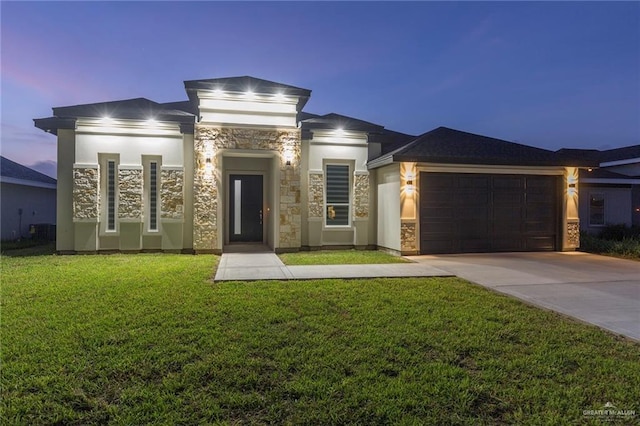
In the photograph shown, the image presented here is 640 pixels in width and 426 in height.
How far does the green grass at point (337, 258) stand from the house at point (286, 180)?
55cm

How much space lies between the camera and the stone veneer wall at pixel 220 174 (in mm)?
10102

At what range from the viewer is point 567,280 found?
669 centimetres

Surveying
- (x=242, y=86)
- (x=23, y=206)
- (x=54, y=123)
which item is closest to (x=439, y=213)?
(x=242, y=86)

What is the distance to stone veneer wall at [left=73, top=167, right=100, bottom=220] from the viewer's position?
9.73m

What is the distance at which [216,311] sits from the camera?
459 cm

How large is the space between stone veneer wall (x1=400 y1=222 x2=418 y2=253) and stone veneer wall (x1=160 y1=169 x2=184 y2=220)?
6.47 m

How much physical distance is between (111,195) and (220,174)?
321cm

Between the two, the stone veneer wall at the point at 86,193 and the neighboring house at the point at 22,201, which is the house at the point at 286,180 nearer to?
the stone veneer wall at the point at 86,193

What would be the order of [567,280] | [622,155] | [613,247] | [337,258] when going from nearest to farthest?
[567,280] → [337,258] → [613,247] → [622,155]

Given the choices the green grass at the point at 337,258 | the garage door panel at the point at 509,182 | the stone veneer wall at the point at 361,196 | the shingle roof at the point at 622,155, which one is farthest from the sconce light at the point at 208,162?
the shingle roof at the point at 622,155

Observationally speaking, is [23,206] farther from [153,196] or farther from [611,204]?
[611,204]

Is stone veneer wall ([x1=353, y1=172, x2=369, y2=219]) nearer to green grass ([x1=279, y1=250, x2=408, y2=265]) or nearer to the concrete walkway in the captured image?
green grass ([x1=279, y1=250, x2=408, y2=265])

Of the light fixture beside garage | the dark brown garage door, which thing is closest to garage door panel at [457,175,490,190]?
the dark brown garage door

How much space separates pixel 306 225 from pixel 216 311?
6569 mm
